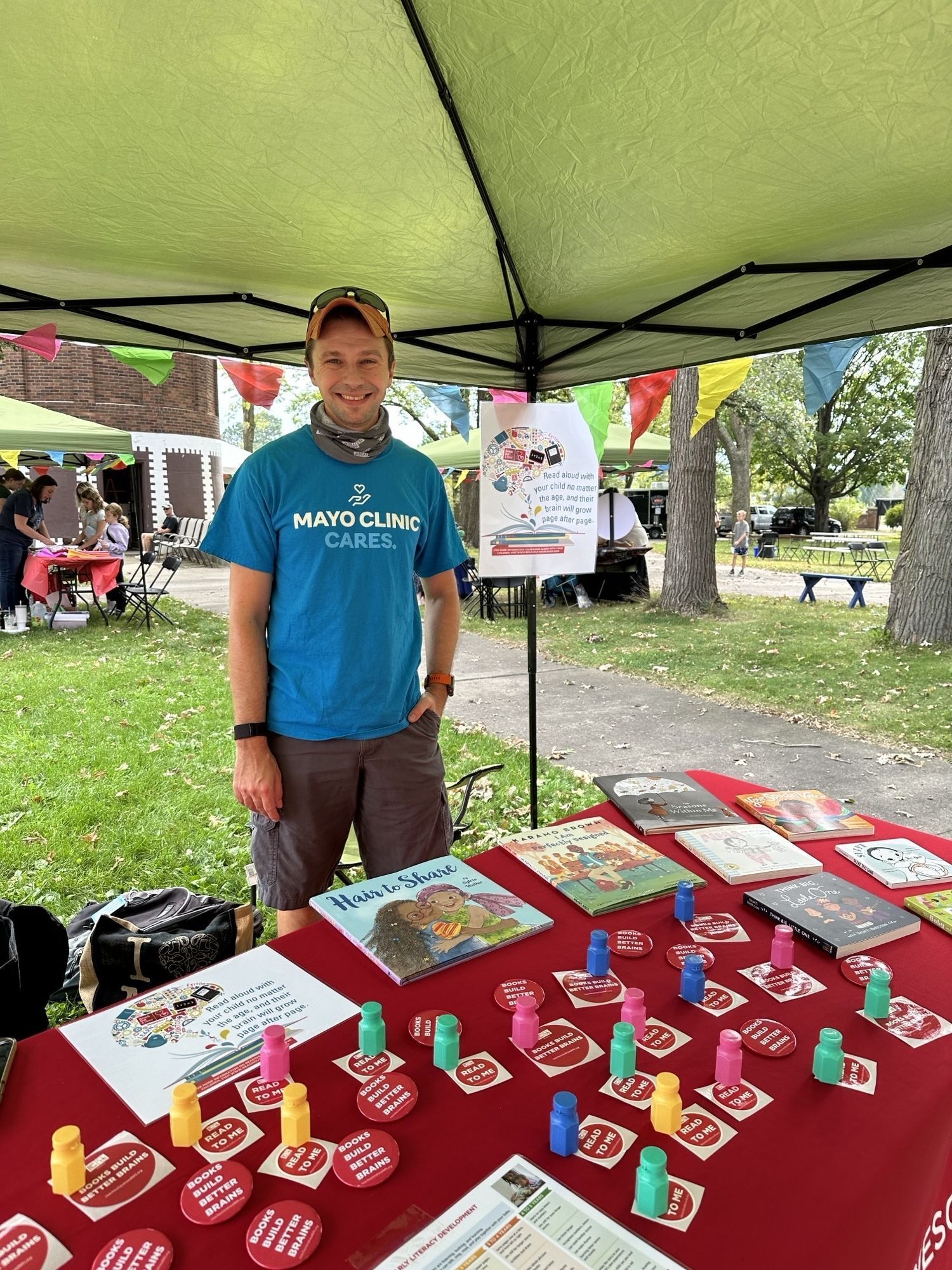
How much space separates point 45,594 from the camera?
31.2 feet

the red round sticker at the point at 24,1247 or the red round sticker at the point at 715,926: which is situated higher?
the red round sticker at the point at 24,1247

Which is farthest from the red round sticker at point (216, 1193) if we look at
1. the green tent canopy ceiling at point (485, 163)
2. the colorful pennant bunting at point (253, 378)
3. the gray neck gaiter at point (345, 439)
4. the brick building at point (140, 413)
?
the brick building at point (140, 413)

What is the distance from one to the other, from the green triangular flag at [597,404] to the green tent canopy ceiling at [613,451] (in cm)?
620

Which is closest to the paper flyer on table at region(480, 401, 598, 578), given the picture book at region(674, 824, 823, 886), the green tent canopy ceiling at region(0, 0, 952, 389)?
the green tent canopy ceiling at region(0, 0, 952, 389)

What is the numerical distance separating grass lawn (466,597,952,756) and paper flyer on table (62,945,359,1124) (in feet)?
17.6

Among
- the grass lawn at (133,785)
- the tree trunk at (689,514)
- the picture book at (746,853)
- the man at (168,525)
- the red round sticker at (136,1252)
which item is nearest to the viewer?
the red round sticker at (136,1252)

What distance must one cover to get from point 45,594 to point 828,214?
32.1 feet

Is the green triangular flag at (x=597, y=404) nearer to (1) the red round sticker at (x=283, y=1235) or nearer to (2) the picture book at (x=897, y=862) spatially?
(2) the picture book at (x=897, y=862)

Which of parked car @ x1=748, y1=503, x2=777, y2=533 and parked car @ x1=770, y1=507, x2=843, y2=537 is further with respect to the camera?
parked car @ x1=748, y1=503, x2=777, y2=533

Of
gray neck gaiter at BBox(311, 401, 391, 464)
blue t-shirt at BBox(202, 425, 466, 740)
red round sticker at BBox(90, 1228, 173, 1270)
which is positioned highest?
gray neck gaiter at BBox(311, 401, 391, 464)

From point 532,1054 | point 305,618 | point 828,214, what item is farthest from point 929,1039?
point 828,214

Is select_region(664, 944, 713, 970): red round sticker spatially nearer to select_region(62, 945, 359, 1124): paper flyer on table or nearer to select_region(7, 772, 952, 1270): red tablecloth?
select_region(7, 772, 952, 1270): red tablecloth

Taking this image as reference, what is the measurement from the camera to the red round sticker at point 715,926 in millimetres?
1427

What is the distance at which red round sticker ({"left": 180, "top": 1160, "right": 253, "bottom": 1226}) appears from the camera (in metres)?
0.83
